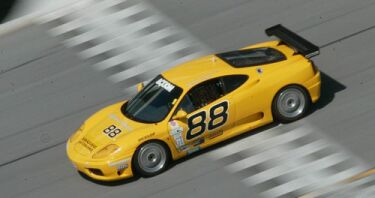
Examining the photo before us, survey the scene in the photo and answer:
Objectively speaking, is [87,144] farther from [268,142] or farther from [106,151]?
[268,142]

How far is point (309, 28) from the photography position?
17.8 m

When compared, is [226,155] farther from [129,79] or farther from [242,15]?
[242,15]

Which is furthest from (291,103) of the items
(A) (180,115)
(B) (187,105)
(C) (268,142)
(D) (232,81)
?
(A) (180,115)

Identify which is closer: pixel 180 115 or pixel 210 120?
pixel 180 115

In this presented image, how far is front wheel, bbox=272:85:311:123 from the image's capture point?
1436 centimetres

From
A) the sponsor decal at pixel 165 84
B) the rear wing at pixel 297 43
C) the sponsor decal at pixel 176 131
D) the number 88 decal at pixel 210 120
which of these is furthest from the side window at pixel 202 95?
the rear wing at pixel 297 43

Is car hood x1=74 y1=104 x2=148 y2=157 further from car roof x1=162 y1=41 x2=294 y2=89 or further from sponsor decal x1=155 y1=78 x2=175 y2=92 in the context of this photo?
car roof x1=162 y1=41 x2=294 y2=89

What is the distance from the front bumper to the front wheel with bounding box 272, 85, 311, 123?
2.77 metres

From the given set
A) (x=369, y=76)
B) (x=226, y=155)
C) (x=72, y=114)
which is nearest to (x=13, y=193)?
(x=72, y=114)

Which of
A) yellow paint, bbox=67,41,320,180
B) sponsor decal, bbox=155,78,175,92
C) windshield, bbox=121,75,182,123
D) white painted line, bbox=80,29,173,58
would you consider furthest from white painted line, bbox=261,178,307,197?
white painted line, bbox=80,29,173,58

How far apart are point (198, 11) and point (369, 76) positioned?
4.93 meters

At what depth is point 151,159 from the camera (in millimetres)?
13703

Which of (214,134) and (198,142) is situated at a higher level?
(214,134)

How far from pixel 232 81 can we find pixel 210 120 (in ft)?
2.59
